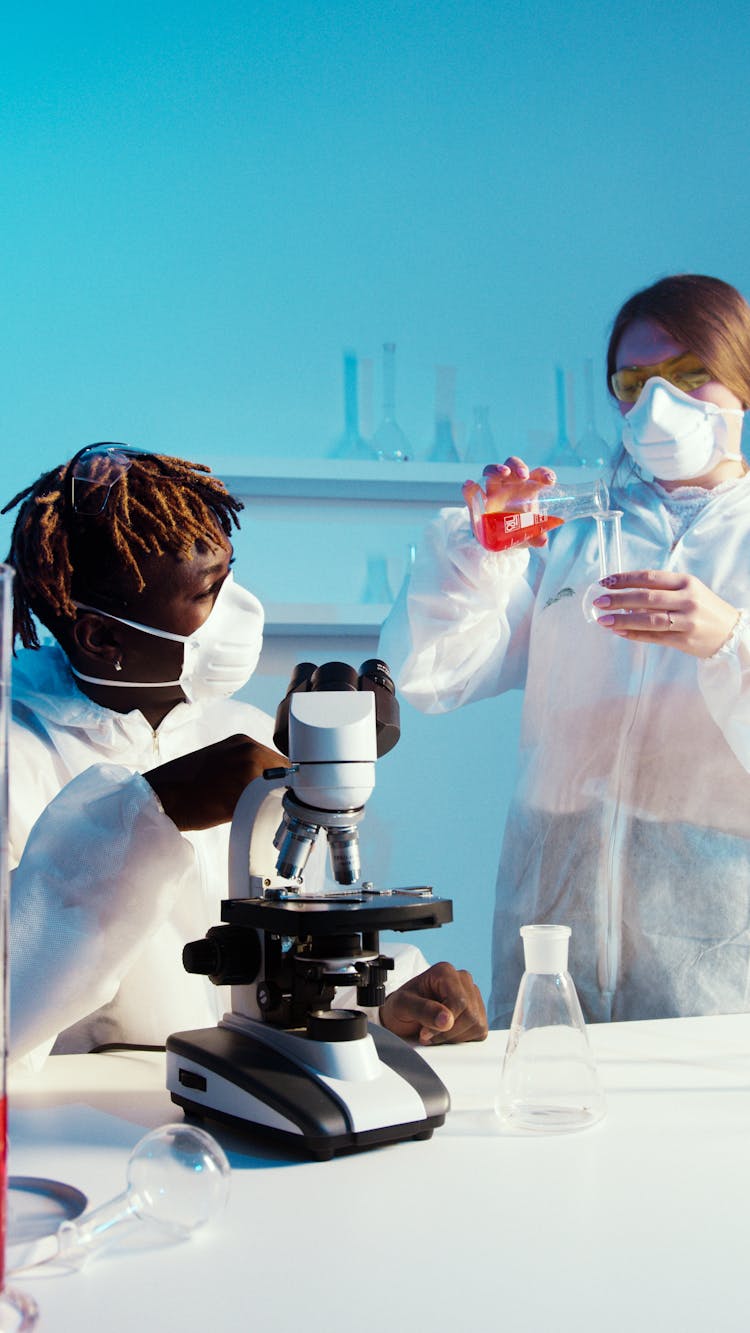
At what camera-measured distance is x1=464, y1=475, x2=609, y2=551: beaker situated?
1.61 m

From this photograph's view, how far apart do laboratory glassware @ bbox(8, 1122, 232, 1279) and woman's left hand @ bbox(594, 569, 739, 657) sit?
3.35ft

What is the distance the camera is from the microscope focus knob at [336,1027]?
2.96 ft

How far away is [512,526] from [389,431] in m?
1.34

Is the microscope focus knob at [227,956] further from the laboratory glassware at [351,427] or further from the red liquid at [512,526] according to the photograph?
the laboratory glassware at [351,427]

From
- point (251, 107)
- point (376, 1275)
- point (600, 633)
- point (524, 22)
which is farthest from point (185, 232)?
point (376, 1275)

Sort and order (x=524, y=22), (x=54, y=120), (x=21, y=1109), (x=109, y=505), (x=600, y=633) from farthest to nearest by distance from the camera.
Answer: (x=524, y=22) < (x=54, y=120) < (x=600, y=633) < (x=109, y=505) < (x=21, y=1109)

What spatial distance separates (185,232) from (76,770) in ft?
6.78

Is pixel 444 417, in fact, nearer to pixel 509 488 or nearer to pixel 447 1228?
pixel 509 488

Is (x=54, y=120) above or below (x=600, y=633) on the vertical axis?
above

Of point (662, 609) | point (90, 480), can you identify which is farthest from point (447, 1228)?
point (662, 609)

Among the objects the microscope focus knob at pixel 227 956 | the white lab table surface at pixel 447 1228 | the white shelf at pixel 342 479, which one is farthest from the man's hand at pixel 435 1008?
the white shelf at pixel 342 479

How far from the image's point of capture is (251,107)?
3043 millimetres

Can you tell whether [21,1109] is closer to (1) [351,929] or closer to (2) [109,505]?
(1) [351,929]

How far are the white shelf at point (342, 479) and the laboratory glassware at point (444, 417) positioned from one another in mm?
83
